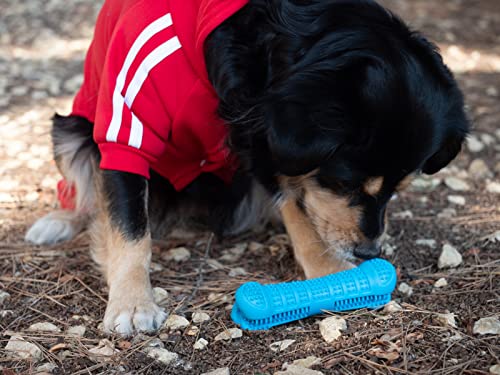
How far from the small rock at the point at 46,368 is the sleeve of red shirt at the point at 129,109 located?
78cm

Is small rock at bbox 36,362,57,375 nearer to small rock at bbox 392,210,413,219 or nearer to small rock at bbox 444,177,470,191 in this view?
small rock at bbox 392,210,413,219

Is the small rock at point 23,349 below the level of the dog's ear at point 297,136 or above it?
below

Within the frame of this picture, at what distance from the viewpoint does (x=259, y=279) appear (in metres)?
2.78

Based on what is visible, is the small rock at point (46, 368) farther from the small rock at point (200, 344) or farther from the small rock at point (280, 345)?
the small rock at point (280, 345)

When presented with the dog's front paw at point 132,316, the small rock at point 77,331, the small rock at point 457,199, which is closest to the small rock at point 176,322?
the dog's front paw at point 132,316

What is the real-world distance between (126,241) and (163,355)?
620 millimetres

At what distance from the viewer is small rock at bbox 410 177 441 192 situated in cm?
370

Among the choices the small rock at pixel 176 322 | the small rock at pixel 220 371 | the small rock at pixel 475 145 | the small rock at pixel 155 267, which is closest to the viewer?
the small rock at pixel 220 371

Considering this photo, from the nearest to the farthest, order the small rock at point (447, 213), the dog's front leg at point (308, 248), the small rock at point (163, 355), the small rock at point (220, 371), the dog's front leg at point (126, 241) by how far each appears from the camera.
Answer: the small rock at point (220, 371) → the small rock at point (163, 355) → the dog's front leg at point (126, 241) → the dog's front leg at point (308, 248) → the small rock at point (447, 213)

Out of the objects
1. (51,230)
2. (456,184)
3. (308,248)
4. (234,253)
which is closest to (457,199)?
(456,184)

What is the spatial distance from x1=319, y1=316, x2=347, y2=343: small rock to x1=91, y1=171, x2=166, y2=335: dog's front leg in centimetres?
62

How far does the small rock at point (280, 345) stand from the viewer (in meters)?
2.20

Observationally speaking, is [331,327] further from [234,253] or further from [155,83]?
[155,83]

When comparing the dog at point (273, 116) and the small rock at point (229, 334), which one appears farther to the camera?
the small rock at point (229, 334)
